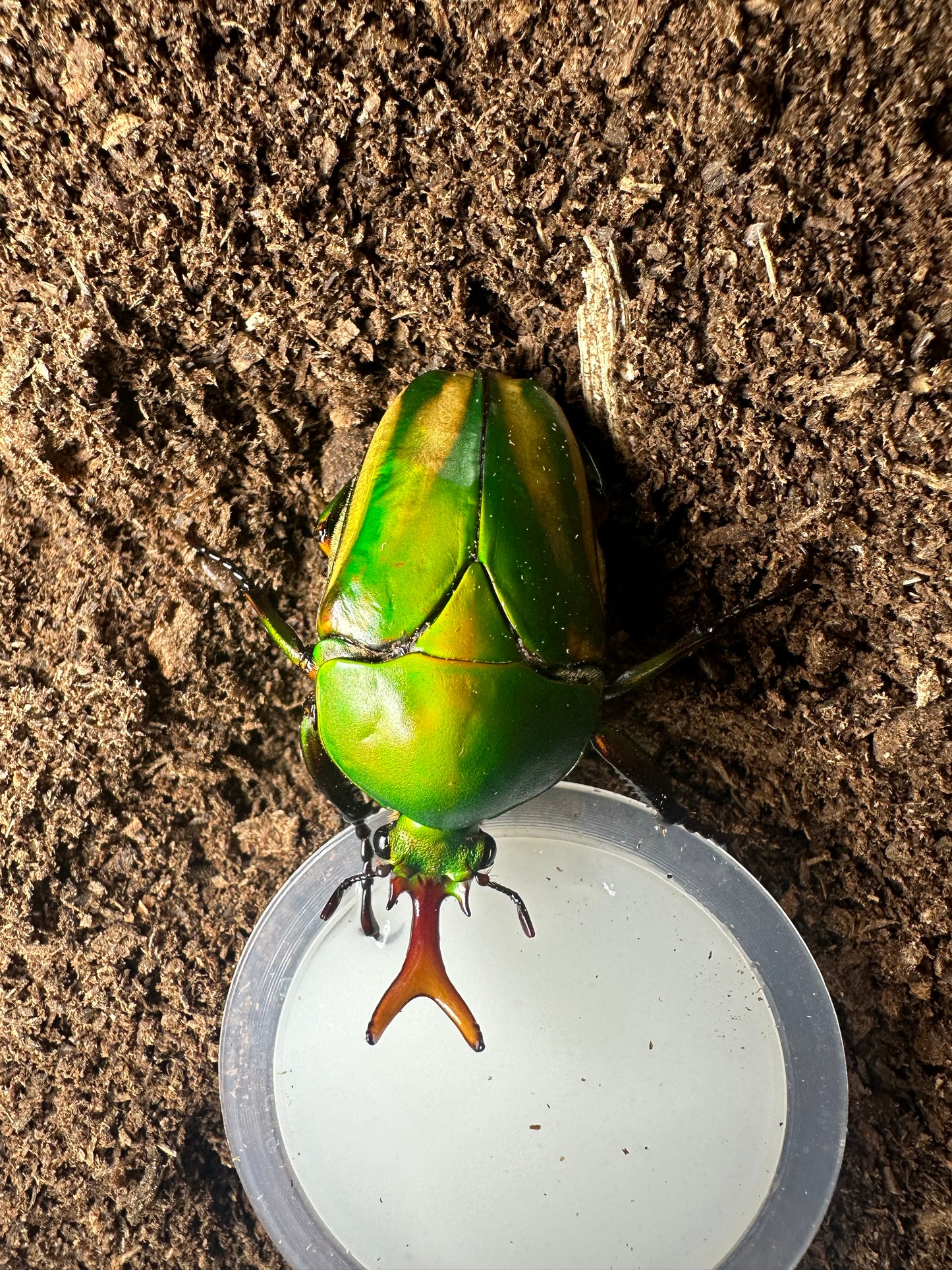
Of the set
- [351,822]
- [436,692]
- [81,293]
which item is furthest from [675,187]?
[351,822]

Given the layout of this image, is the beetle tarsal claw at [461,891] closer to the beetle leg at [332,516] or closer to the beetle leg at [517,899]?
the beetle leg at [517,899]

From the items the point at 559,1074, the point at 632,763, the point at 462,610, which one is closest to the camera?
the point at 462,610

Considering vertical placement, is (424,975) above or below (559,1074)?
above

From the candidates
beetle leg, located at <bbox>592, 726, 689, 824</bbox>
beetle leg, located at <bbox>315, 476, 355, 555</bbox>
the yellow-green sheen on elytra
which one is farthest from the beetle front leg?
beetle leg, located at <bbox>592, 726, 689, 824</bbox>

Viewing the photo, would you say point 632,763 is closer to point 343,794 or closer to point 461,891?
point 461,891

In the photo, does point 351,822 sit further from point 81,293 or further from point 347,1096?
point 81,293

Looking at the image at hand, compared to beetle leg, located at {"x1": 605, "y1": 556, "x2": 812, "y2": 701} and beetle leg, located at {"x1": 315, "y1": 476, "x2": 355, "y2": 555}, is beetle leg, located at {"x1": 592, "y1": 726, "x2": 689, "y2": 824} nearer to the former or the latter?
beetle leg, located at {"x1": 605, "y1": 556, "x2": 812, "y2": 701}

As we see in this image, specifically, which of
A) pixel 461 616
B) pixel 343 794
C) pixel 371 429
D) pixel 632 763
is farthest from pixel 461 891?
pixel 371 429
